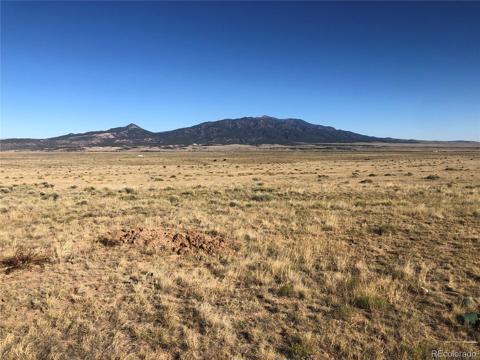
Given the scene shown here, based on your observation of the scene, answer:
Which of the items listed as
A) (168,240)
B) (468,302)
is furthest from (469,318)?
(168,240)

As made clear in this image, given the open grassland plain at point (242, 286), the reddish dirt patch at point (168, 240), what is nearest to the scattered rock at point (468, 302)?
the open grassland plain at point (242, 286)

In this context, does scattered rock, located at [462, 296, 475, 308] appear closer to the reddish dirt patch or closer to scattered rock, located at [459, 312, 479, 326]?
scattered rock, located at [459, 312, 479, 326]

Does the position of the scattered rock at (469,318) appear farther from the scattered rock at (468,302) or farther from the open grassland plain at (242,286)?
the scattered rock at (468,302)

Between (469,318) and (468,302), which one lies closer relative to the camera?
(469,318)

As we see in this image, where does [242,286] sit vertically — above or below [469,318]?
below

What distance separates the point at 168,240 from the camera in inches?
420

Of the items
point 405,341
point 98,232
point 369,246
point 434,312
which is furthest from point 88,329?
point 369,246

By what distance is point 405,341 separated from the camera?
5.31 metres

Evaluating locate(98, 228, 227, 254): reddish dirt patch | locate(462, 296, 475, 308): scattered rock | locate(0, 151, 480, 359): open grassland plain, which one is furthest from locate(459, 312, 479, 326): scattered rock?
locate(98, 228, 227, 254): reddish dirt patch

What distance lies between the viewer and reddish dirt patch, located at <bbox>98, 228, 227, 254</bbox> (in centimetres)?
1002

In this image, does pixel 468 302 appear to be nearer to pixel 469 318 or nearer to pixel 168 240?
pixel 469 318

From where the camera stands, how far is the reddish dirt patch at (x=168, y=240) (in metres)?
10.0

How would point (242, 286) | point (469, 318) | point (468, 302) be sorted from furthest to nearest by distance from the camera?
point (242, 286) < point (468, 302) < point (469, 318)

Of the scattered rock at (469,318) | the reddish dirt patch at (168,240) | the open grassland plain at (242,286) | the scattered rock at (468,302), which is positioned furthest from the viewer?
the reddish dirt patch at (168,240)
